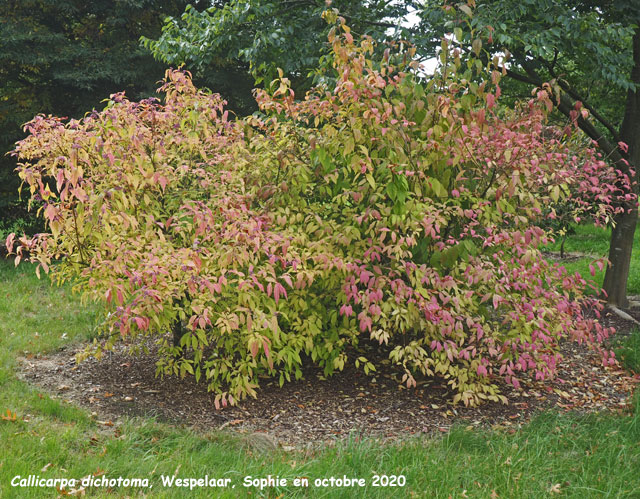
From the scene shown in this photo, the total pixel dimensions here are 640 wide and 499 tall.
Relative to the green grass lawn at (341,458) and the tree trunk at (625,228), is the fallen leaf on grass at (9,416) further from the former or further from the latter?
the tree trunk at (625,228)

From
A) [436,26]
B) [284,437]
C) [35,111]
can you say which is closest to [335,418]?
[284,437]

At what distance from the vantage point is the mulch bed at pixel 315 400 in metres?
3.88

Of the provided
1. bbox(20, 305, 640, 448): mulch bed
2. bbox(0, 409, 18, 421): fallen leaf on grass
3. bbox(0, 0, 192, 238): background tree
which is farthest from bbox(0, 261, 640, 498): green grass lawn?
bbox(0, 0, 192, 238): background tree

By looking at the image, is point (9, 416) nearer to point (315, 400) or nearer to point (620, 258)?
point (315, 400)

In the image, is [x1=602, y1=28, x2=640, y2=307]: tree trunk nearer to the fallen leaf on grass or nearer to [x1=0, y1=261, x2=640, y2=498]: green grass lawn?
[x1=0, y1=261, x2=640, y2=498]: green grass lawn

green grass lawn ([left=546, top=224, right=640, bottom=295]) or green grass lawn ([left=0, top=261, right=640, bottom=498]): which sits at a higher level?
green grass lawn ([left=546, top=224, right=640, bottom=295])

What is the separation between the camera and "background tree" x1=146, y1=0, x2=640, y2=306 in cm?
505

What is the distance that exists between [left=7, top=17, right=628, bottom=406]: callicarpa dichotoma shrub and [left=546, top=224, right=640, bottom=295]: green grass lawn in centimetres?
436

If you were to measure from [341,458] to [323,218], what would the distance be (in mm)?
1927

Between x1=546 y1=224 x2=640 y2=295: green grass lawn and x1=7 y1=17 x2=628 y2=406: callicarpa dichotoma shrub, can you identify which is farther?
x1=546 y1=224 x2=640 y2=295: green grass lawn

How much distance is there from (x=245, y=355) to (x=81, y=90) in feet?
25.6

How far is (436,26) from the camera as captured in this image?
5.46 meters

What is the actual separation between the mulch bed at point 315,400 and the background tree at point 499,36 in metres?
1.89

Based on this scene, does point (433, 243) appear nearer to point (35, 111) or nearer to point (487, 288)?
point (487, 288)
